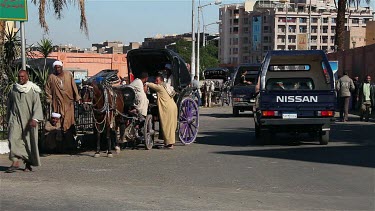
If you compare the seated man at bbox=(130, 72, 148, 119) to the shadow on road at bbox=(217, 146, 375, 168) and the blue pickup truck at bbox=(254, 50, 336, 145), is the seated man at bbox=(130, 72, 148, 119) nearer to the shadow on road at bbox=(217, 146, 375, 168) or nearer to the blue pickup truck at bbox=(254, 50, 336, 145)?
the shadow on road at bbox=(217, 146, 375, 168)

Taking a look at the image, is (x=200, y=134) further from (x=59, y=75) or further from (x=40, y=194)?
(x=40, y=194)

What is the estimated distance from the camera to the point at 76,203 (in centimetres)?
834

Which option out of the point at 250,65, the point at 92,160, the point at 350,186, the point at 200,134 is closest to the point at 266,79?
the point at 200,134

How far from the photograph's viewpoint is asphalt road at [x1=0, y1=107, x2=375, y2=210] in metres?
8.46

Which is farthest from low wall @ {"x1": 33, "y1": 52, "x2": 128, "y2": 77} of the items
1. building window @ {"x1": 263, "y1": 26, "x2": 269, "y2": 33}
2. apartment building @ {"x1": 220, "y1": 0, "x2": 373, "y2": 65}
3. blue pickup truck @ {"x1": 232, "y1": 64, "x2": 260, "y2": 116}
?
building window @ {"x1": 263, "y1": 26, "x2": 269, "y2": 33}

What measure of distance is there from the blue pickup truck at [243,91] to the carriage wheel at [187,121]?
35.9ft

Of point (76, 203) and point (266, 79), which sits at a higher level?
point (266, 79)

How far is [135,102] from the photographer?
14.6 m

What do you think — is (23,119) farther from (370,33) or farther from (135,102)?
(370,33)

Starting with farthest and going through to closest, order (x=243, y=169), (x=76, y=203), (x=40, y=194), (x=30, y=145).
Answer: (x=243, y=169) < (x=30, y=145) < (x=40, y=194) < (x=76, y=203)

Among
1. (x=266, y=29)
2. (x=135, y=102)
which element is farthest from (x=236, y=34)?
(x=135, y=102)

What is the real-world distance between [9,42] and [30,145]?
6.13 metres

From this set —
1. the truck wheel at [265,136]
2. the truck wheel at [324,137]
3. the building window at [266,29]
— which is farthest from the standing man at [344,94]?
the building window at [266,29]

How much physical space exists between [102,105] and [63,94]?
930mm
